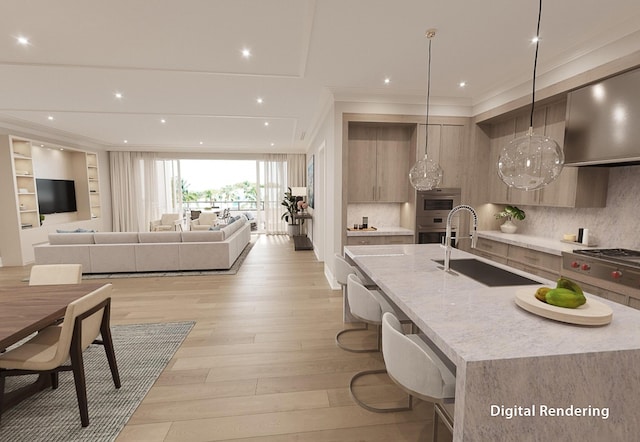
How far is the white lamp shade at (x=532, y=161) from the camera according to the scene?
1.67m

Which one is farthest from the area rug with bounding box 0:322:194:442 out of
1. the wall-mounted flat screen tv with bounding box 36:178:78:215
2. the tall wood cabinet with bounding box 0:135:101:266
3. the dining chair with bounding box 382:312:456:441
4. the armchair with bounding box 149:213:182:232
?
the armchair with bounding box 149:213:182:232

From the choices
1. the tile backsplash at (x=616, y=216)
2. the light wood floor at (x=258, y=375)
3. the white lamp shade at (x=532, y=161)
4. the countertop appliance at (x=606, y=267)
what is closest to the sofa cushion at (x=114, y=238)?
the light wood floor at (x=258, y=375)

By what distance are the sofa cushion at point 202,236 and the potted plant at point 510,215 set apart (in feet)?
14.9

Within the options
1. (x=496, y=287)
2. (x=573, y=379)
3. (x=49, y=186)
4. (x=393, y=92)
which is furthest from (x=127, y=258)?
(x=573, y=379)

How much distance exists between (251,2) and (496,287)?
255cm

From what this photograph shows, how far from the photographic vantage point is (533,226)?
3973 millimetres

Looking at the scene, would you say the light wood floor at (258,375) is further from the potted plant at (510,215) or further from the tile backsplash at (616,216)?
the tile backsplash at (616,216)

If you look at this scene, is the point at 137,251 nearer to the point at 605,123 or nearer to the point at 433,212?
the point at 433,212

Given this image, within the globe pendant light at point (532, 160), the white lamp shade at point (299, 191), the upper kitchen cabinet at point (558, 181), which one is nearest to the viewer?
the globe pendant light at point (532, 160)

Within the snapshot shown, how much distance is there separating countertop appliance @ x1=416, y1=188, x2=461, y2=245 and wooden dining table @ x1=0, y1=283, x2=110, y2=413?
149 inches

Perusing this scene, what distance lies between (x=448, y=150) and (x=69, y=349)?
4614 millimetres

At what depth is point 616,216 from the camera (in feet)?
9.66

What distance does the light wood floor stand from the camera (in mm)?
1801

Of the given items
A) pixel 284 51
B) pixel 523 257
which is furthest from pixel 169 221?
pixel 523 257
